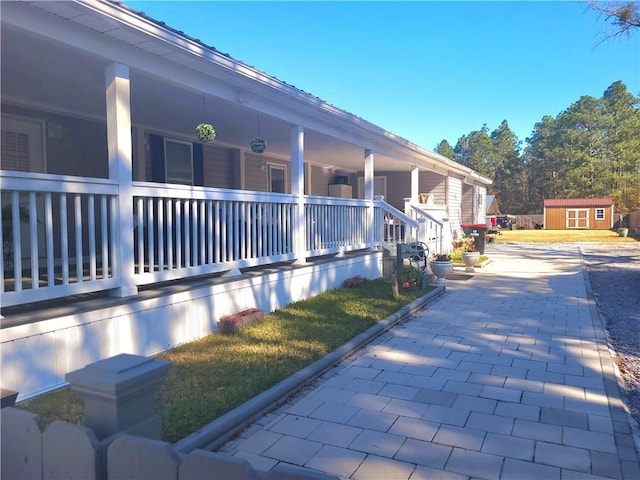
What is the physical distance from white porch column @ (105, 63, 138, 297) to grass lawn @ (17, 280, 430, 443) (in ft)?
3.07

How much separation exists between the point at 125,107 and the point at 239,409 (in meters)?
3.05

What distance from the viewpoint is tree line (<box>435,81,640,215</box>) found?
45.8 m

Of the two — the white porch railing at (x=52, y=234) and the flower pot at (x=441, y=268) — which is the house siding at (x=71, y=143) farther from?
the flower pot at (x=441, y=268)

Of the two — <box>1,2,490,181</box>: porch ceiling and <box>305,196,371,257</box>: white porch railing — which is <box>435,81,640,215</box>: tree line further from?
<box>1,2,490,181</box>: porch ceiling

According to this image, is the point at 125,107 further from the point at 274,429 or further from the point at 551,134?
the point at 551,134

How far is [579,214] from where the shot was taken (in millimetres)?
40531

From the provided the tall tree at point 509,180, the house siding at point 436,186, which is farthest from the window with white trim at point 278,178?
the tall tree at point 509,180

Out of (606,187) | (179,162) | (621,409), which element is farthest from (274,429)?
(606,187)

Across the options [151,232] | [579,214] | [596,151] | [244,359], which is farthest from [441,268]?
[596,151]

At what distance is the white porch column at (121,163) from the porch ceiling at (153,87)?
243 millimetres

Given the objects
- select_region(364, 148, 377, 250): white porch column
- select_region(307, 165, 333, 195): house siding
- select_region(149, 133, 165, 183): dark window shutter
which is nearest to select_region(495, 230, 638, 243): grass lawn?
select_region(307, 165, 333, 195): house siding

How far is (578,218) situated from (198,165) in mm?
40143

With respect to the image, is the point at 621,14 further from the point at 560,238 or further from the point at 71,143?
the point at 560,238

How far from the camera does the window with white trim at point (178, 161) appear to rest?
8.87 metres
